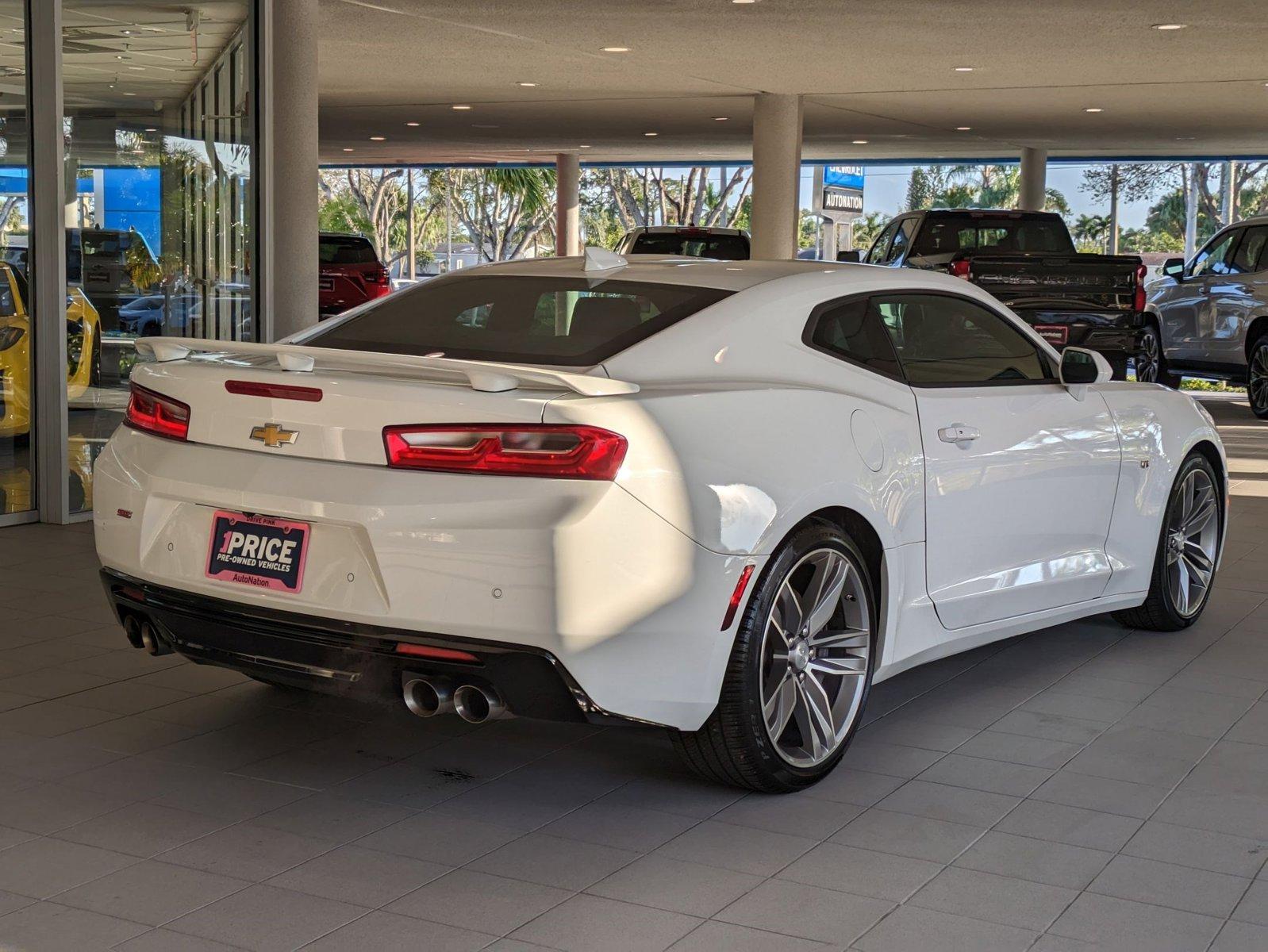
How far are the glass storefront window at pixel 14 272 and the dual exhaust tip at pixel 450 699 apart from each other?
553 cm

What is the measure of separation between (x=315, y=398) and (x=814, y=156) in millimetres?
31414

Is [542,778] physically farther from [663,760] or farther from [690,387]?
[690,387]

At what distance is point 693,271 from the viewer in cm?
471

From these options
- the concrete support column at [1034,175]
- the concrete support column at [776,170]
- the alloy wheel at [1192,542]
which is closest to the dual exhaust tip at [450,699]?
the alloy wheel at [1192,542]

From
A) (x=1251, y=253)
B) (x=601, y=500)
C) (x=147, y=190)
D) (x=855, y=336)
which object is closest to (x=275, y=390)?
(x=601, y=500)

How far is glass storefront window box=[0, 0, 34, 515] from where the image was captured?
26.8 ft

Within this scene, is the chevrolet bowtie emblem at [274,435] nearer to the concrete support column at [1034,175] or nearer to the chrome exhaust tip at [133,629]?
the chrome exhaust tip at [133,629]

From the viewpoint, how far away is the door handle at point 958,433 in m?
4.71

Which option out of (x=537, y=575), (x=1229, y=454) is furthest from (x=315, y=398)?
(x=1229, y=454)

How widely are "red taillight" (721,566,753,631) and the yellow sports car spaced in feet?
19.3

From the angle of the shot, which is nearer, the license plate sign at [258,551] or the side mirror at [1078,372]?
the license plate sign at [258,551]

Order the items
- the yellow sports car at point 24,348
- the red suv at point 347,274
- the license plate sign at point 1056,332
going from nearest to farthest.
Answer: the yellow sports car at point 24,348, the license plate sign at point 1056,332, the red suv at point 347,274

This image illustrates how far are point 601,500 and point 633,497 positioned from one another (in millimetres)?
84

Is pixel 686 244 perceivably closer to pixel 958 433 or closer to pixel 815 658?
pixel 958 433
